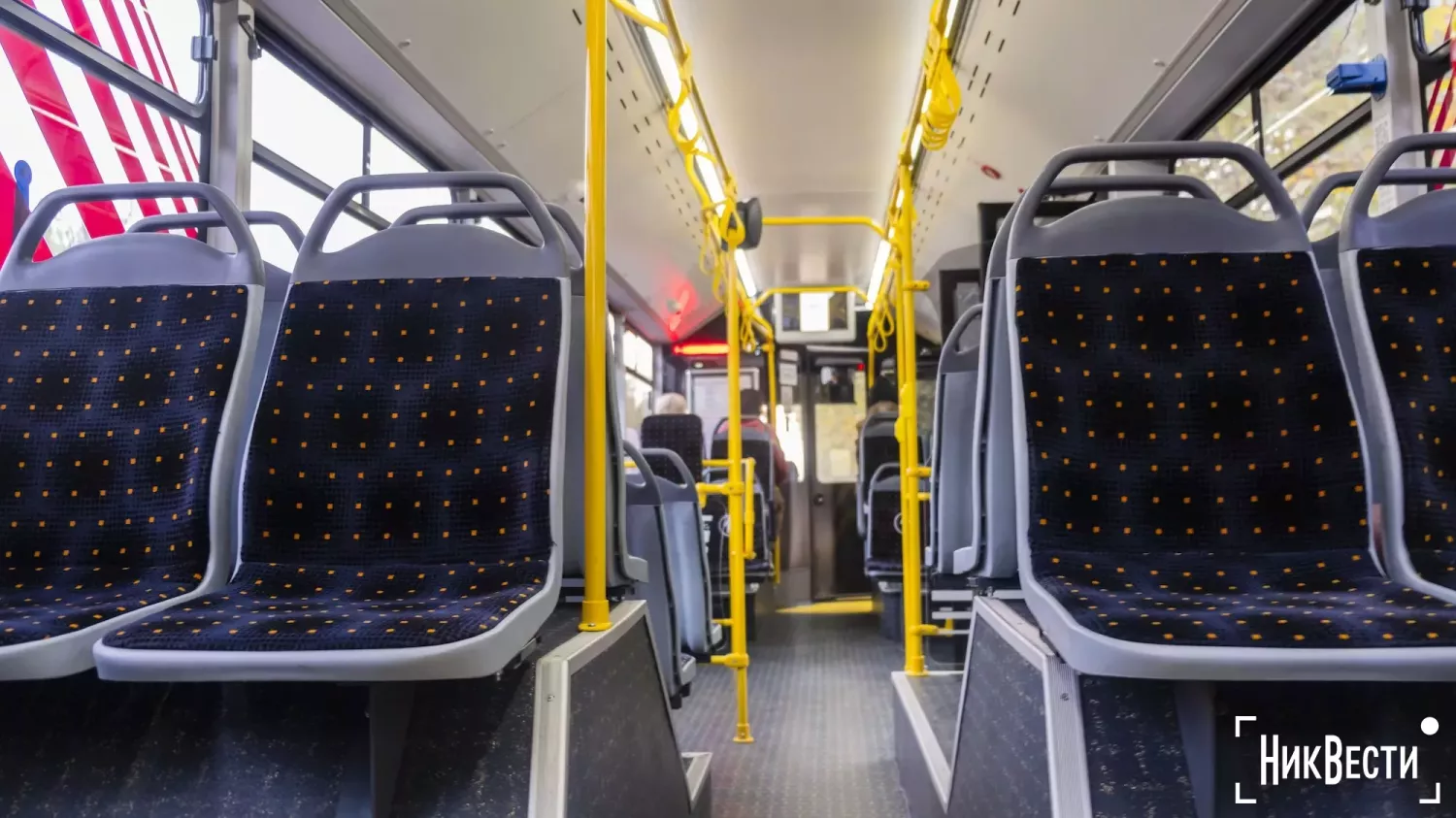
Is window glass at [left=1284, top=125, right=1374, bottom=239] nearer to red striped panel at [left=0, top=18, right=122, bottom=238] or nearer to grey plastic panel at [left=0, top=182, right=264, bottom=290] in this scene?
grey plastic panel at [left=0, top=182, right=264, bottom=290]

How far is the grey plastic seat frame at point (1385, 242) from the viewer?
1.60 metres

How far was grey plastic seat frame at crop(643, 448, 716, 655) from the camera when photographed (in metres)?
3.78

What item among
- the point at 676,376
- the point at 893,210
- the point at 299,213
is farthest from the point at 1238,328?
the point at 676,376

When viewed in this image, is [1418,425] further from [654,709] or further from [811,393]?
[811,393]

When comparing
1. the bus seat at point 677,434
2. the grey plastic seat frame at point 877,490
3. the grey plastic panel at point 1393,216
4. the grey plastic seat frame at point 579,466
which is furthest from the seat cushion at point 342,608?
the bus seat at point 677,434

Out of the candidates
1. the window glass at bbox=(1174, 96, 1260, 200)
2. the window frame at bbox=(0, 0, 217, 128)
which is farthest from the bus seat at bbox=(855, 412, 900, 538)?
the window frame at bbox=(0, 0, 217, 128)

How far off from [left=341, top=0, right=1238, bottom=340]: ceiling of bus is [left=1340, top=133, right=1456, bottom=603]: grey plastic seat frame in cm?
209

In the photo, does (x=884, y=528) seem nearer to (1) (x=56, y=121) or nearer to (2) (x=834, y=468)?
(2) (x=834, y=468)

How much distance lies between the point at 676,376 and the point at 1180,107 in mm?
8107

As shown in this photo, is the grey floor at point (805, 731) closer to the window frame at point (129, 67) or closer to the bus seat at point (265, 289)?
the bus seat at point (265, 289)

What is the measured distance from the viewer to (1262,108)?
156 inches

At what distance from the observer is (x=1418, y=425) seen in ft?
5.31

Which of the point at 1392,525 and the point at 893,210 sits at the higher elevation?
the point at 893,210

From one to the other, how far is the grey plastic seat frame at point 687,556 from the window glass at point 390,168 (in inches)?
69.1
